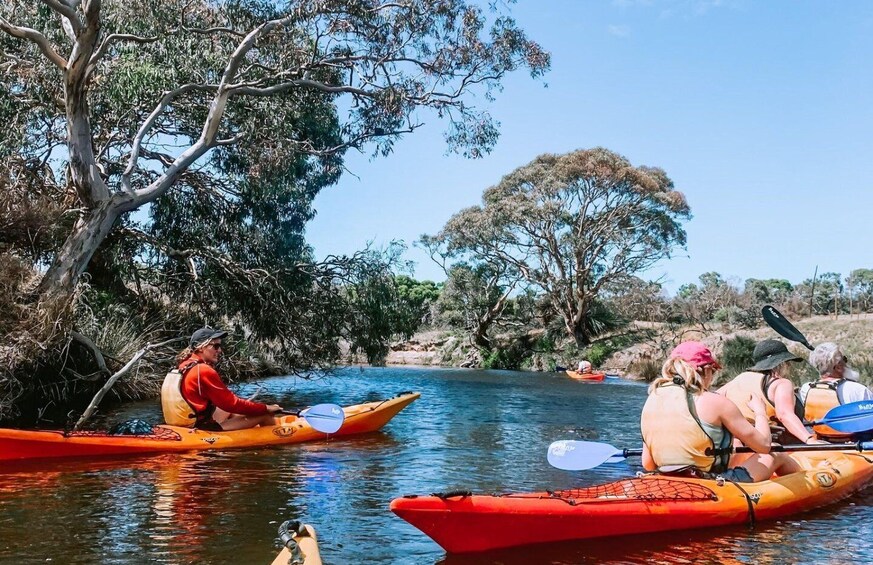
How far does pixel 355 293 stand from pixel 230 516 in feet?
31.9

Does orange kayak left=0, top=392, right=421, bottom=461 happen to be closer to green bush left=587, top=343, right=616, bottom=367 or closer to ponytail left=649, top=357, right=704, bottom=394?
ponytail left=649, top=357, right=704, bottom=394

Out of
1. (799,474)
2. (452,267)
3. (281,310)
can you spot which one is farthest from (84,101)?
(452,267)

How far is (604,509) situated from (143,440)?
16.0 ft

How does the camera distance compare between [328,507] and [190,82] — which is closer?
[328,507]

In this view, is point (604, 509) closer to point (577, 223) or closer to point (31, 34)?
point (31, 34)

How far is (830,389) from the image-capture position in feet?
20.8

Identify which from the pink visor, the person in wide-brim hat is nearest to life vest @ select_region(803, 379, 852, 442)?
the person in wide-brim hat

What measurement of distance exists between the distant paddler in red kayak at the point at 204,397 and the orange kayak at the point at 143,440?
0.13m

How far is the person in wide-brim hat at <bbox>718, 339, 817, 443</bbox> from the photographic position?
17.8ft

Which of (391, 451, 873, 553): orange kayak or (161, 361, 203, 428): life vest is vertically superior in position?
(161, 361, 203, 428): life vest

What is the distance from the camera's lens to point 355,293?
14648 mm

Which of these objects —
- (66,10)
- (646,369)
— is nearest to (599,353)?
(646,369)

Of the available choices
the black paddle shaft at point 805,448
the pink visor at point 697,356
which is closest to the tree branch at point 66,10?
the black paddle shaft at point 805,448

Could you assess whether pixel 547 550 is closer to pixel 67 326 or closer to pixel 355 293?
pixel 67 326
